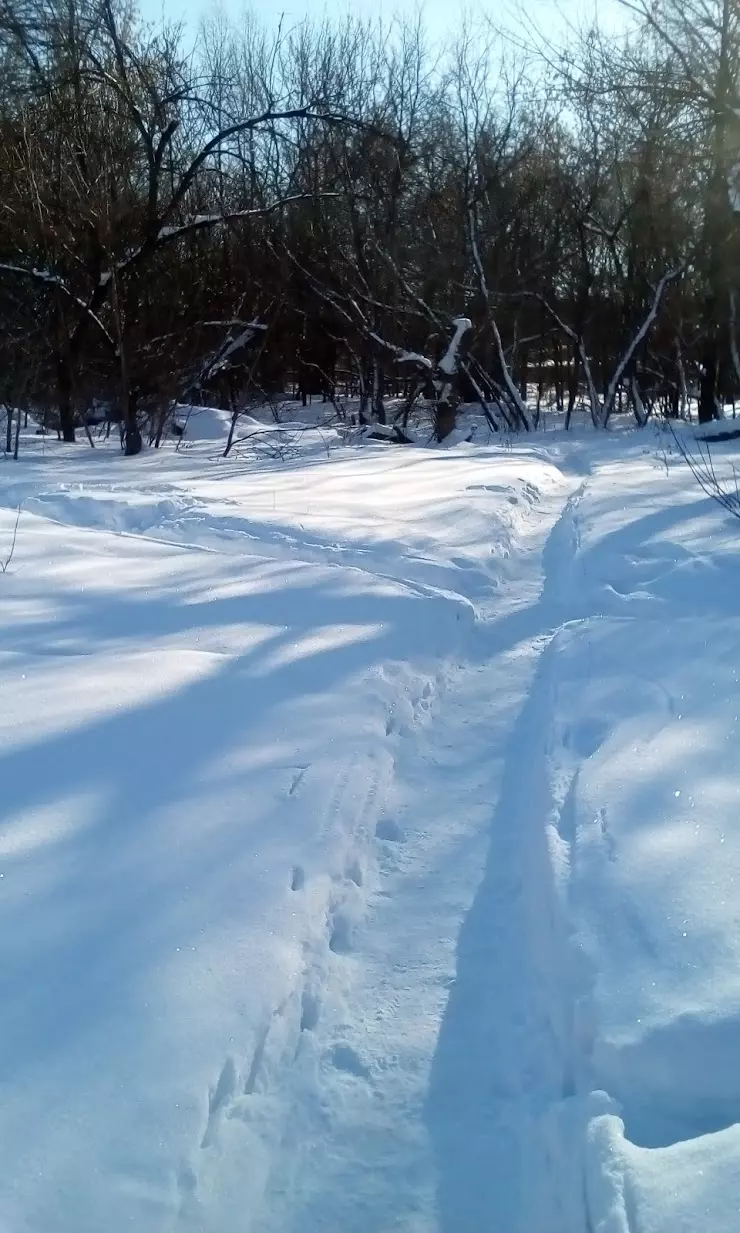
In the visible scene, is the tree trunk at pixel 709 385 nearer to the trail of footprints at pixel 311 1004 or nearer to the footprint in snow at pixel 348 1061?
the trail of footprints at pixel 311 1004

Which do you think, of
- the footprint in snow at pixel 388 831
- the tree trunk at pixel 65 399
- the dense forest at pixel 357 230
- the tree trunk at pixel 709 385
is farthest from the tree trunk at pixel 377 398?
the footprint in snow at pixel 388 831

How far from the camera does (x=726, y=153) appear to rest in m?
13.2

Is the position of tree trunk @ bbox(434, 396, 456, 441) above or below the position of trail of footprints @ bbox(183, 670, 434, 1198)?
above

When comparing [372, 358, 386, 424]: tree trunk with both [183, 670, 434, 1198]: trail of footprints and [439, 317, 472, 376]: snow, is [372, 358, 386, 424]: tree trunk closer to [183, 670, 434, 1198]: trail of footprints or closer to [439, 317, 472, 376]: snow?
[439, 317, 472, 376]: snow

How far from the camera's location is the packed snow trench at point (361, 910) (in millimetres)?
1727

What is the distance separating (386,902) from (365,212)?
1740cm

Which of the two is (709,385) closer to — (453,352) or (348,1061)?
(453,352)

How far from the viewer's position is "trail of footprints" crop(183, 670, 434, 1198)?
6.02ft

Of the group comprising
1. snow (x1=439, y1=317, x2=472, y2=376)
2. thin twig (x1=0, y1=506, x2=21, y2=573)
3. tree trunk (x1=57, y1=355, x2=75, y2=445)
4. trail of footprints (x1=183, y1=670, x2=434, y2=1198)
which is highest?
snow (x1=439, y1=317, x2=472, y2=376)

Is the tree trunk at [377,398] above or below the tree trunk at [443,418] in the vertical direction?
above

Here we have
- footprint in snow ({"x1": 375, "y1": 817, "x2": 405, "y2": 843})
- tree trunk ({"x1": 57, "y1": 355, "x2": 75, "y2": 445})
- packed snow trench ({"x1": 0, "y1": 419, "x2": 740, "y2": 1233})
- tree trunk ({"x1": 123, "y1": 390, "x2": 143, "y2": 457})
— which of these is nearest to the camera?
packed snow trench ({"x1": 0, "y1": 419, "x2": 740, "y2": 1233})

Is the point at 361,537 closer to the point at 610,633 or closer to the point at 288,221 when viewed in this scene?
the point at 610,633

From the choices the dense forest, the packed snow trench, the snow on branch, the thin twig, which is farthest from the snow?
the packed snow trench

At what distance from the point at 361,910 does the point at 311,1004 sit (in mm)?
410
